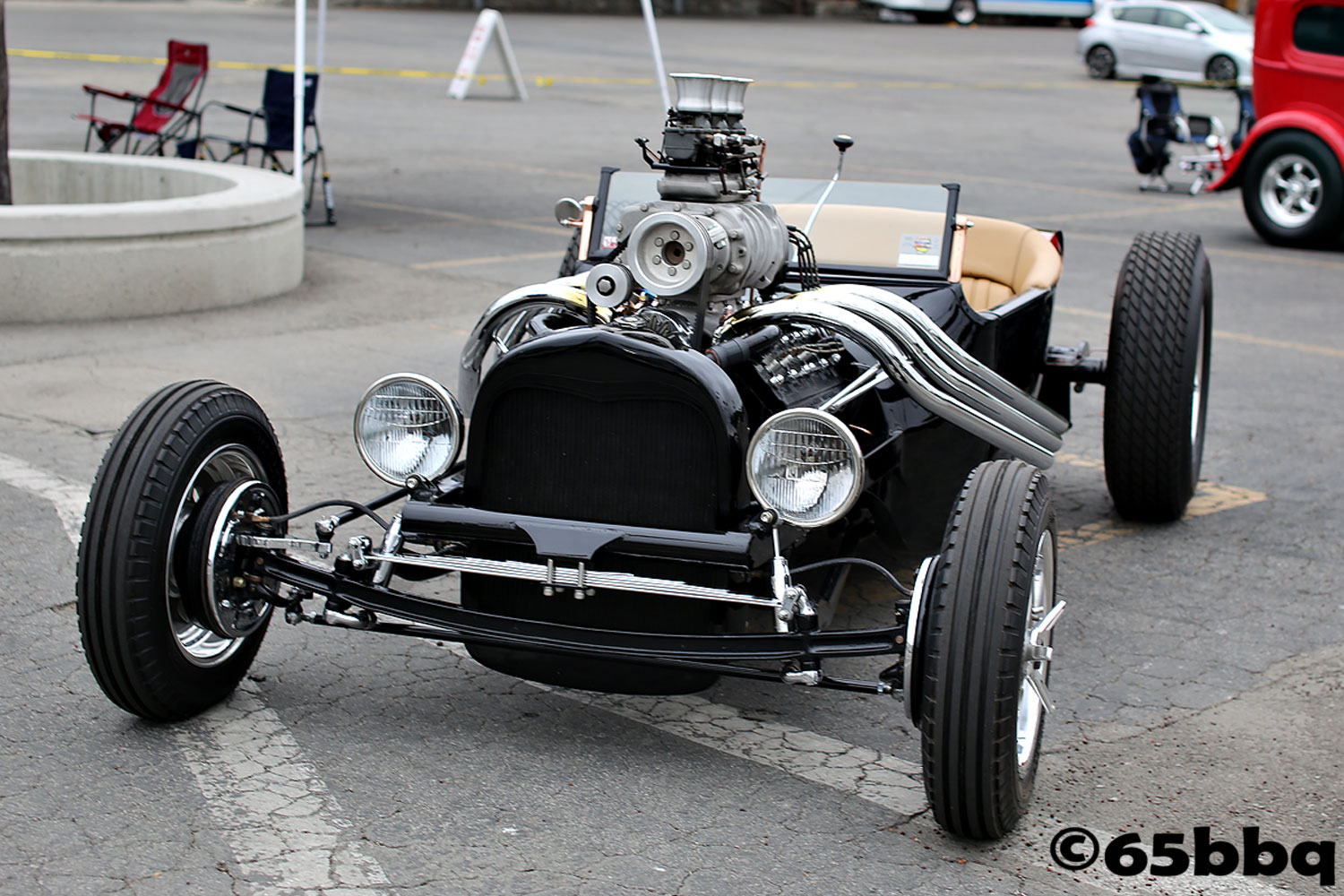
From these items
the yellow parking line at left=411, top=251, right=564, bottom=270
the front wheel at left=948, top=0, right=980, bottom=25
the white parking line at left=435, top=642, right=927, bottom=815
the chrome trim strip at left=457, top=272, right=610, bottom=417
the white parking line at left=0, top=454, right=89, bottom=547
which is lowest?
the white parking line at left=0, top=454, right=89, bottom=547

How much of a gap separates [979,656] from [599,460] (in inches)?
43.4

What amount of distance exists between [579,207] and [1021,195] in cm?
1074

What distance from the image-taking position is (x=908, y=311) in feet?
14.4

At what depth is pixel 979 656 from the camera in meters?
3.22

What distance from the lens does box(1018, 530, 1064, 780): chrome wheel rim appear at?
3480 millimetres

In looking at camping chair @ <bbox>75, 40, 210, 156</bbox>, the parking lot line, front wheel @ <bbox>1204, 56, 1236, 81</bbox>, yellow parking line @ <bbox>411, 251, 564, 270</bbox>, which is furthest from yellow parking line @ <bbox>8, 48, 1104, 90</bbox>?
yellow parking line @ <bbox>411, 251, 564, 270</bbox>

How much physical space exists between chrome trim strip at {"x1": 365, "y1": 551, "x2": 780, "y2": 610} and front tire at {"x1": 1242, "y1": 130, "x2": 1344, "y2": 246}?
420 inches

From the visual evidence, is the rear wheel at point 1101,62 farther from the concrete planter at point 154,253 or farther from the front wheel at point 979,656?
the front wheel at point 979,656

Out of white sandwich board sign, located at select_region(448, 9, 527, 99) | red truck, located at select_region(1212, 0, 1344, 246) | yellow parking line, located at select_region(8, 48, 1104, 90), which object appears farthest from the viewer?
yellow parking line, located at select_region(8, 48, 1104, 90)

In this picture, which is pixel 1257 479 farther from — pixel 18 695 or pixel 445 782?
pixel 18 695

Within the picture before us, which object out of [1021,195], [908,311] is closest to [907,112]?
[1021,195]

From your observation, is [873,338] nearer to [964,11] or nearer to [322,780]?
[322,780]

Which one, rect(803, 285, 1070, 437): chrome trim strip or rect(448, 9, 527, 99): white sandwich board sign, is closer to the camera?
rect(803, 285, 1070, 437): chrome trim strip

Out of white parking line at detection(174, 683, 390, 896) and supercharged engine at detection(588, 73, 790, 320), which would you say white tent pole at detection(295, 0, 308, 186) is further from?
white parking line at detection(174, 683, 390, 896)
